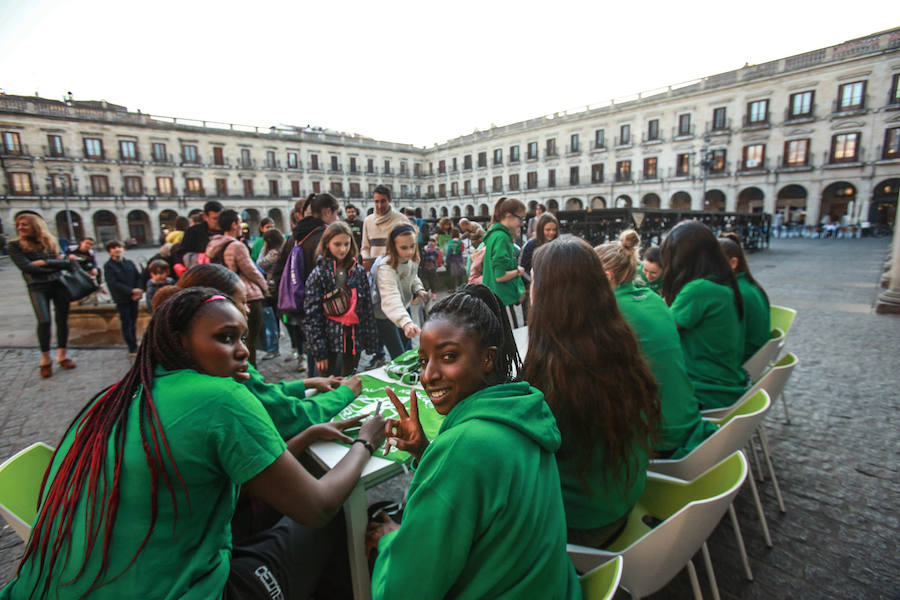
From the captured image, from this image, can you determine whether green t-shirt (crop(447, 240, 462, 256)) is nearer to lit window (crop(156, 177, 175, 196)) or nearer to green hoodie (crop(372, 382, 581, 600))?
green hoodie (crop(372, 382, 581, 600))

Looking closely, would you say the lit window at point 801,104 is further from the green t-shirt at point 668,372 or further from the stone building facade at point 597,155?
the green t-shirt at point 668,372

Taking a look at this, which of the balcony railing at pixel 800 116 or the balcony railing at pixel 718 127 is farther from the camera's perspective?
the balcony railing at pixel 718 127

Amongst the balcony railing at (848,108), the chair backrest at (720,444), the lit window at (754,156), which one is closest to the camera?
the chair backrest at (720,444)

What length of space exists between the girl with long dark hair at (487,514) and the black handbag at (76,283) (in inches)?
229

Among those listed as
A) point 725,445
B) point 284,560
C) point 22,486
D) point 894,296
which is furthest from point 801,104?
point 22,486

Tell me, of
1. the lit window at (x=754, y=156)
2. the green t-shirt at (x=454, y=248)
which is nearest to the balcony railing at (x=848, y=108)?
the lit window at (x=754, y=156)

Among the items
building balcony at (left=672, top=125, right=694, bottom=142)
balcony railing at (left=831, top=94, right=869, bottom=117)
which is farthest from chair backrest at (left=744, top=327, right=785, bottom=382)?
building balcony at (left=672, top=125, right=694, bottom=142)

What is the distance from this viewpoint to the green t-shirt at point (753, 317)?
3082mm

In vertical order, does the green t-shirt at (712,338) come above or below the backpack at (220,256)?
below

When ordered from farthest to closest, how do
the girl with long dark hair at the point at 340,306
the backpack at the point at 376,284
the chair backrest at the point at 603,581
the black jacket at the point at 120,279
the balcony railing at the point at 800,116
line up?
the balcony railing at the point at 800,116 → the black jacket at the point at 120,279 → the backpack at the point at 376,284 → the girl with long dark hair at the point at 340,306 → the chair backrest at the point at 603,581

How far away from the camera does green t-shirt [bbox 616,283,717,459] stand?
1.97m

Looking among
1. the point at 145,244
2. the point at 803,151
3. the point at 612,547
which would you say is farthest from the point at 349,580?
the point at 145,244

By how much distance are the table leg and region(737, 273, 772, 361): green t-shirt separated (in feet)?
9.56

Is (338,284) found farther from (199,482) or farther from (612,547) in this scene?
(612,547)
